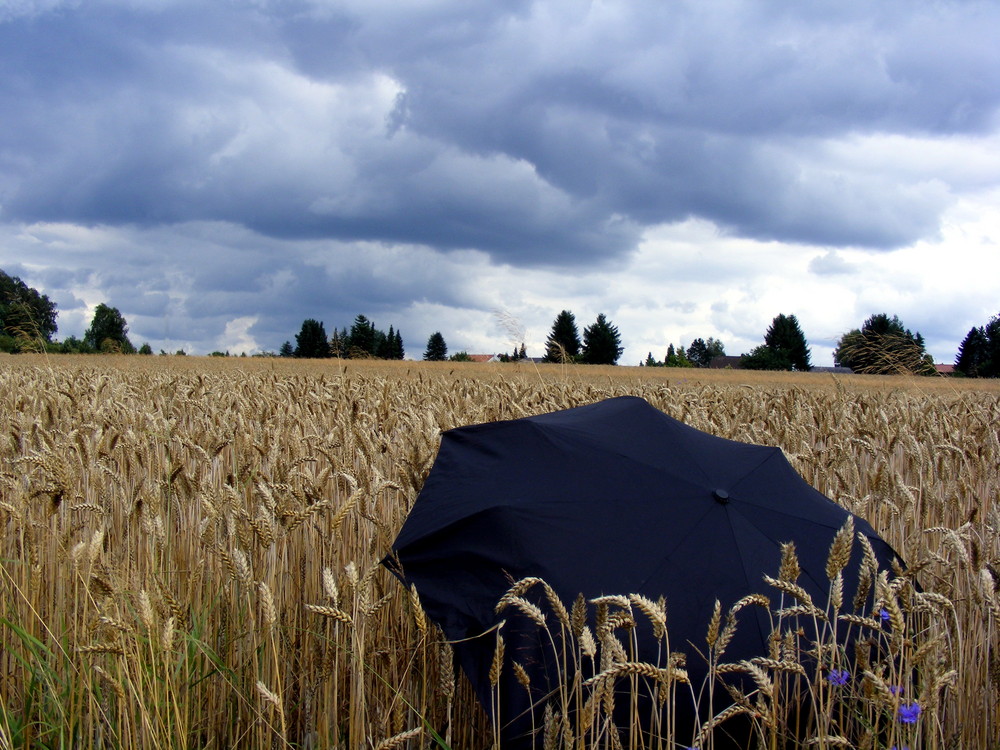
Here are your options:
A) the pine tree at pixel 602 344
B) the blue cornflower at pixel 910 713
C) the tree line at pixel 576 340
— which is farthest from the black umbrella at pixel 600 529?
the pine tree at pixel 602 344

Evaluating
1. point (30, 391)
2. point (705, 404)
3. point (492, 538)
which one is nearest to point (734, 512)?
point (492, 538)

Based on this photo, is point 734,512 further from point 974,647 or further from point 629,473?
point 974,647

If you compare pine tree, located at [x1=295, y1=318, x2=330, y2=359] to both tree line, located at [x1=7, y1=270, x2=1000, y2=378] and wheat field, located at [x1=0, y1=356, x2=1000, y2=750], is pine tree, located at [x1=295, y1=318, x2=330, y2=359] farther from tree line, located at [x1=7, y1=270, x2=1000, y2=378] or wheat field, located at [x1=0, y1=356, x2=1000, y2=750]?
wheat field, located at [x1=0, y1=356, x2=1000, y2=750]

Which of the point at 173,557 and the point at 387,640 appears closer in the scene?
the point at 387,640

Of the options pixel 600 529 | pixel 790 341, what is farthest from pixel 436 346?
pixel 600 529

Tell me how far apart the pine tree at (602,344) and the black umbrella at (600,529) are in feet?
228

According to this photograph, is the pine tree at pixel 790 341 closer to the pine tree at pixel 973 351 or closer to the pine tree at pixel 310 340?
the pine tree at pixel 973 351

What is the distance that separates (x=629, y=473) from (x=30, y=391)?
6425 mm

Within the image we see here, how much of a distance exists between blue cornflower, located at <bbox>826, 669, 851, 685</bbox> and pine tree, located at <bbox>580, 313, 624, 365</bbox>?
7015 cm

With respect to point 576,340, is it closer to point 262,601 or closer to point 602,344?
point 602,344

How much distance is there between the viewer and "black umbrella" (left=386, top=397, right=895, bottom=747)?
6.43ft

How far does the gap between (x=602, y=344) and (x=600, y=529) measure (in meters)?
70.9

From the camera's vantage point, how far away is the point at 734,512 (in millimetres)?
2225

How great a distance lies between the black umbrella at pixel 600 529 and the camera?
1.96 metres
